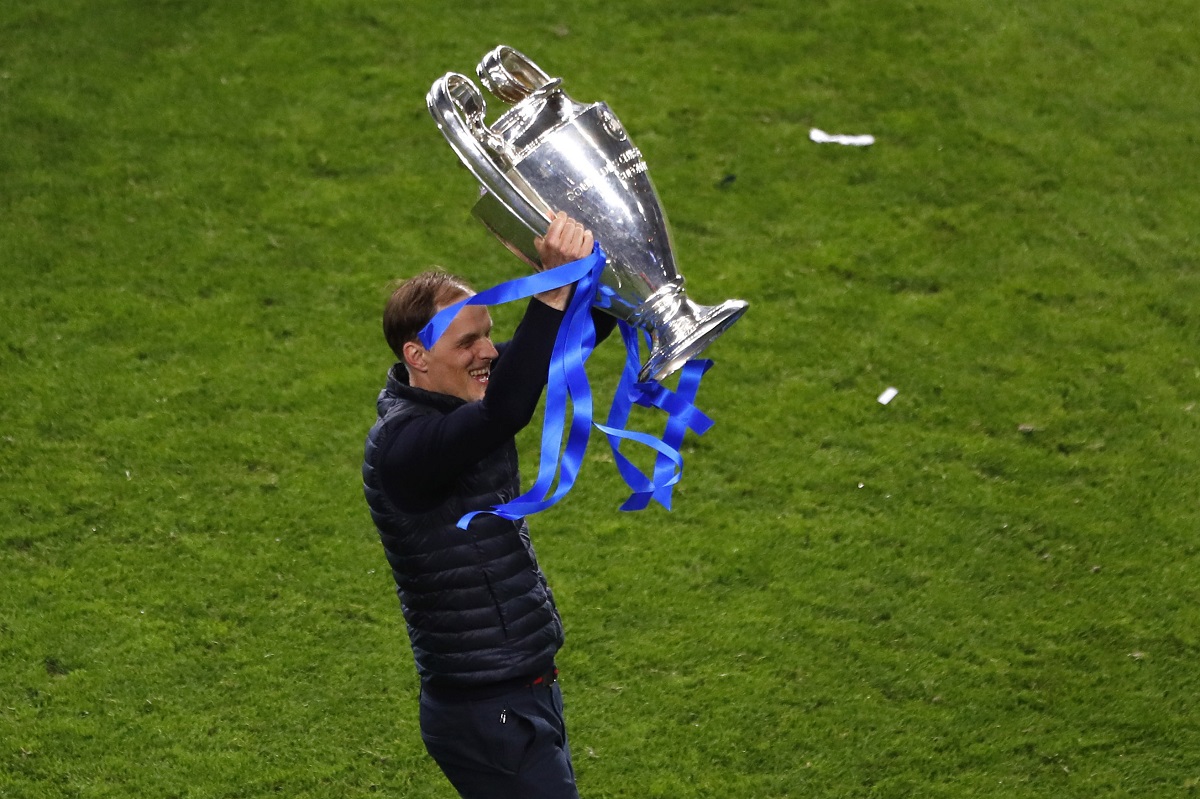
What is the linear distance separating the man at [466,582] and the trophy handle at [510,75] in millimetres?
428

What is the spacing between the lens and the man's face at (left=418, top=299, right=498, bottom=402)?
3115 mm

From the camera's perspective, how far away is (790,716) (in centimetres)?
455

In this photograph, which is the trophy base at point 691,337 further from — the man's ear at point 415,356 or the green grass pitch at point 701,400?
the green grass pitch at point 701,400

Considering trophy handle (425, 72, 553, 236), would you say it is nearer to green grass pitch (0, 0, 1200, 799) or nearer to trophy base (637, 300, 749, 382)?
trophy base (637, 300, 749, 382)

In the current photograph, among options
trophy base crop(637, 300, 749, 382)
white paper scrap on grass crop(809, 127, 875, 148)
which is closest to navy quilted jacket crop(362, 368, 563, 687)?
trophy base crop(637, 300, 749, 382)

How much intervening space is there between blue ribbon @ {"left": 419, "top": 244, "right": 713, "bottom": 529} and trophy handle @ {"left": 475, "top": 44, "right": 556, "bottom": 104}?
46cm

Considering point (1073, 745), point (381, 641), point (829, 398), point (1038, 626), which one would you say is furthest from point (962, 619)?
point (381, 641)

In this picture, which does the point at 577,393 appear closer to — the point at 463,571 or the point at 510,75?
the point at 463,571

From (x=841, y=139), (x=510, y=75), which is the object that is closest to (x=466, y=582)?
(x=510, y=75)

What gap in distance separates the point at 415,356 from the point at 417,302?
117mm

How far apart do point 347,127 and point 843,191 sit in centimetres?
253

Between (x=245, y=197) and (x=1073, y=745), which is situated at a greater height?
(x=245, y=197)

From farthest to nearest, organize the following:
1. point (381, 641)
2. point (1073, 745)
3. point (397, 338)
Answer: point (381, 641) → point (1073, 745) → point (397, 338)

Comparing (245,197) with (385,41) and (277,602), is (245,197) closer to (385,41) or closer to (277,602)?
(385,41)
